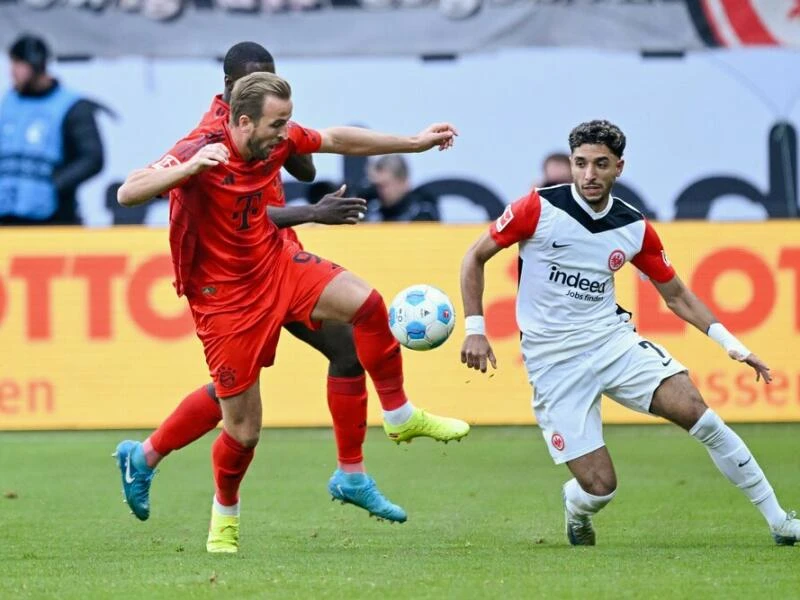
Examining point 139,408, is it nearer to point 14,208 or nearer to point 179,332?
point 179,332

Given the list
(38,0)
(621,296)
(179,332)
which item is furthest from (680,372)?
(38,0)

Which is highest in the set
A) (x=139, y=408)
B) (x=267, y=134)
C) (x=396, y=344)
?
(x=267, y=134)

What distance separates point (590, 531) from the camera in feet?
27.3

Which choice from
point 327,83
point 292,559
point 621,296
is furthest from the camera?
point 327,83

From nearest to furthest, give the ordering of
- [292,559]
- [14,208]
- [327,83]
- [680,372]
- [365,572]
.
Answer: [365,572]
[292,559]
[680,372]
[14,208]
[327,83]

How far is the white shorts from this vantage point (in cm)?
825

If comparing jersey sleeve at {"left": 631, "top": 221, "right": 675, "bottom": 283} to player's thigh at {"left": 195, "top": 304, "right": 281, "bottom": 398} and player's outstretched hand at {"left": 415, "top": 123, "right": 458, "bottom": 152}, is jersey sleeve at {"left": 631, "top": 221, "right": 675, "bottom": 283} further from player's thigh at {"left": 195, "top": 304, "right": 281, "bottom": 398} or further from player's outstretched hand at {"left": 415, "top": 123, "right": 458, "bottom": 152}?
player's thigh at {"left": 195, "top": 304, "right": 281, "bottom": 398}

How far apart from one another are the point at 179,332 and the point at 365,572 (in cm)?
709

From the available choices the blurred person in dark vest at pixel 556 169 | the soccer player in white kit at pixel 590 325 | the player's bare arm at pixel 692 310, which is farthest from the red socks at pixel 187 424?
the blurred person in dark vest at pixel 556 169

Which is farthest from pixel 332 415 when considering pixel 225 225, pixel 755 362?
pixel 755 362

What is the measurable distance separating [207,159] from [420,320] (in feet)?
4.81

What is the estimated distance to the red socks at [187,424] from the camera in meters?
8.67

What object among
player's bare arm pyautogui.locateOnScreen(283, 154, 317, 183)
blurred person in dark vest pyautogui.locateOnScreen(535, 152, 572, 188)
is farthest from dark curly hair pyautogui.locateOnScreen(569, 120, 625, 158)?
blurred person in dark vest pyautogui.locateOnScreen(535, 152, 572, 188)

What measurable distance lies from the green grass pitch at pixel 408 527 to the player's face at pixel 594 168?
67.8 inches
